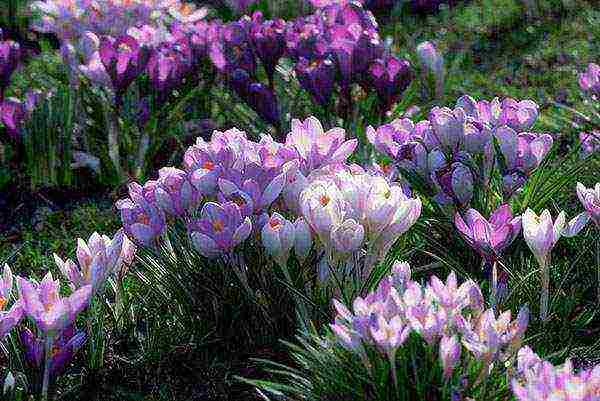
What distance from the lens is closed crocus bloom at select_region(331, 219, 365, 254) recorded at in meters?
2.12

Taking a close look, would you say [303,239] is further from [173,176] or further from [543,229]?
[543,229]

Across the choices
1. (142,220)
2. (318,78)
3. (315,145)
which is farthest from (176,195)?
(318,78)

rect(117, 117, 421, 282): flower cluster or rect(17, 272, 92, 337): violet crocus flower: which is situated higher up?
rect(117, 117, 421, 282): flower cluster

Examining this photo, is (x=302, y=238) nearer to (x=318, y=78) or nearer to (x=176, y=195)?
(x=176, y=195)

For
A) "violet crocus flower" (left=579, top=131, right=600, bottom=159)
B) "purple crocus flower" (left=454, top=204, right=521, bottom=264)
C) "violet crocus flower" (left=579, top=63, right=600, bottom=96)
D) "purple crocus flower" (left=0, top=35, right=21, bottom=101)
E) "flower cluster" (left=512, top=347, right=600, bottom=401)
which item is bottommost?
"purple crocus flower" (left=0, top=35, right=21, bottom=101)

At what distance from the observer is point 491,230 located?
7.27 ft

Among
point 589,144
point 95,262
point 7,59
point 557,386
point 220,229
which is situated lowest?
point 7,59

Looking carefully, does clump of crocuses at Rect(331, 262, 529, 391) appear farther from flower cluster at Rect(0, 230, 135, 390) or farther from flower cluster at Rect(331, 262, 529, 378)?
flower cluster at Rect(0, 230, 135, 390)

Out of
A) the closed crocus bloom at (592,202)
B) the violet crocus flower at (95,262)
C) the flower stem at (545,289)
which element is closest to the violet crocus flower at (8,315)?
the violet crocus flower at (95,262)

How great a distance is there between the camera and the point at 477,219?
2213mm

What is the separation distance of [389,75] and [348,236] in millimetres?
1375

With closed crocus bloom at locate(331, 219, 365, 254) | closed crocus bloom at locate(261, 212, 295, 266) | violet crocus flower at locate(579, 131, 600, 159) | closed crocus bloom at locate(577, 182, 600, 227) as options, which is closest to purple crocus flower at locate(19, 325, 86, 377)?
Result: closed crocus bloom at locate(261, 212, 295, 266)

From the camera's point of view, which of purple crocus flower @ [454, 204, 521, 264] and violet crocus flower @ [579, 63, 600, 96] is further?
violet crocus flower @ [579, 63, 600, 96]

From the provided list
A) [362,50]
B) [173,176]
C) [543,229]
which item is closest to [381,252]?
[543,229]
